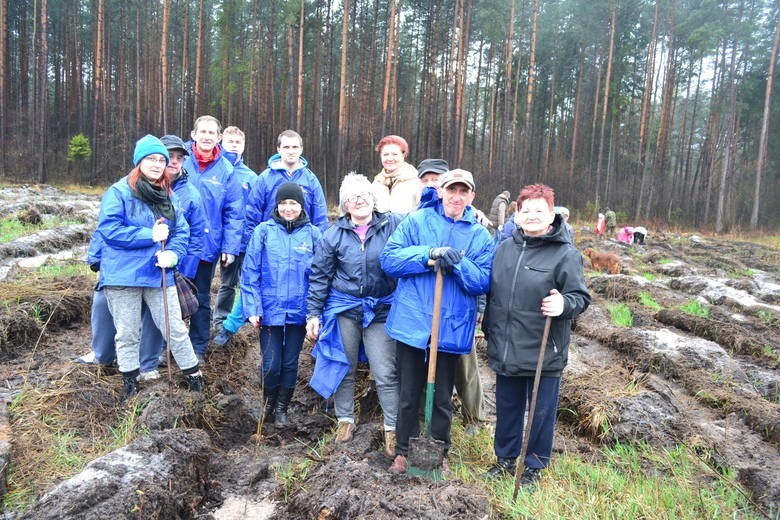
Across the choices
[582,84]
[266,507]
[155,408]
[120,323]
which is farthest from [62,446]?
[582,84]

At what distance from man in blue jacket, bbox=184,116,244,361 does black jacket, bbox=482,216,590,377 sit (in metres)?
2.69

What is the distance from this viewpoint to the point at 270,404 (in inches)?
173

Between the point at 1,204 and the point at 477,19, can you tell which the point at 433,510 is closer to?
the point at 1,204

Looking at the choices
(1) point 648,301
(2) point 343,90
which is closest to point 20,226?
(1) point 648,301

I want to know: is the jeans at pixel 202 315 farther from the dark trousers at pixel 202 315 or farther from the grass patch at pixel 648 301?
the grass patch at pixel 648 301

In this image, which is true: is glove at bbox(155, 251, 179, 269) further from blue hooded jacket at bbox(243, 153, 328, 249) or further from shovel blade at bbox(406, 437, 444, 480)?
shovel blade at bbox(406, 437, 444, 480)

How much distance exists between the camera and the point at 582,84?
110 ft

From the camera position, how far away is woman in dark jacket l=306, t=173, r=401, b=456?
3.73 meters

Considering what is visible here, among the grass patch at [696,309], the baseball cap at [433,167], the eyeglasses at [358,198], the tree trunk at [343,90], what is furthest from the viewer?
the tree trunk at [343,90]

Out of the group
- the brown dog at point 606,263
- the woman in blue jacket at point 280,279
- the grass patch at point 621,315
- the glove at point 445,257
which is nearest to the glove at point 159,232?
the woman in blue jacket at point 280,279

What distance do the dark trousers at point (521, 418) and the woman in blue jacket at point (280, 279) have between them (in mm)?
1632

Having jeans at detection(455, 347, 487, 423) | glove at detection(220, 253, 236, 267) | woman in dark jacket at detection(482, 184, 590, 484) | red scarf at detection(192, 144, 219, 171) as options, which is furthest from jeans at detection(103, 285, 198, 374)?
woman in dark jacket at detection(482, 184, 590, 484)

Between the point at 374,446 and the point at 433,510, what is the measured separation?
1.18m

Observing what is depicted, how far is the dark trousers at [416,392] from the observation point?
11.4 feet
